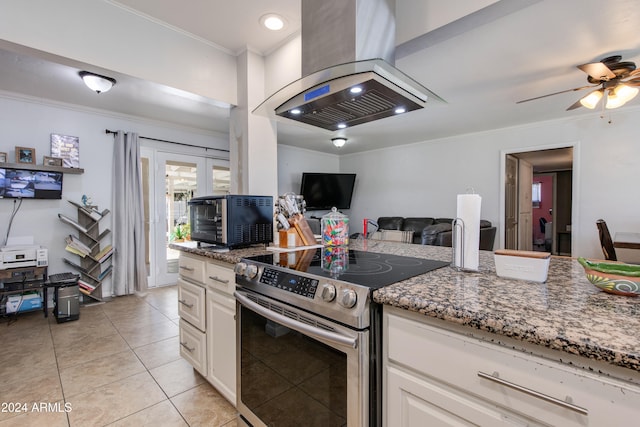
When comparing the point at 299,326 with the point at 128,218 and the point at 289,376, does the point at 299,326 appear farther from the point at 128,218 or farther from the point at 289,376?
the point at 128,218

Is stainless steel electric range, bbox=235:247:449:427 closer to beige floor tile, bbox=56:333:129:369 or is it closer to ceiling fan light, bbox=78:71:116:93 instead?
beige floor tile, bbox=56:333:129:369

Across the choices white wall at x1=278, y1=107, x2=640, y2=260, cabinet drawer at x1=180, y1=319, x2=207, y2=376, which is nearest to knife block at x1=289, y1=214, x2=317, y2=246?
cabinet drawer at x1=180, y1=319, x2=207, y2=376

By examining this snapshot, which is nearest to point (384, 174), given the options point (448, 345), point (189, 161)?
point (189, 161)

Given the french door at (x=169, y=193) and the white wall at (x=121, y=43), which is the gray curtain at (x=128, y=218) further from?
the white wall at (x=121, y=43)

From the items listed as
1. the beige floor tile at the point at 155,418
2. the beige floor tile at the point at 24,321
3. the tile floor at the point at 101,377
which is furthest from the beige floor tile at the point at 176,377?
the beige floor tile at the point at 24,321

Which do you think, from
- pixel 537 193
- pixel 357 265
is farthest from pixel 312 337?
pixel 537 193

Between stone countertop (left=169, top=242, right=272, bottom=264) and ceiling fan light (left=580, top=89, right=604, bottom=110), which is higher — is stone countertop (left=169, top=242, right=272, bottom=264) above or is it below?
below

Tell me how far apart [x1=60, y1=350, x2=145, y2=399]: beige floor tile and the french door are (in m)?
1.94

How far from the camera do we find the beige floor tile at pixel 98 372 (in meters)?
1.88

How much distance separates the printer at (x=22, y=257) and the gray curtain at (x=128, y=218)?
2.50ft

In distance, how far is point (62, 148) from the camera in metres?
3.48

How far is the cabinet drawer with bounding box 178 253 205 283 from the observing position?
1.81 metres

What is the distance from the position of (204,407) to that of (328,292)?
4.46 ft

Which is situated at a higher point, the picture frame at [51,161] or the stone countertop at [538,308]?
the picture frame at [51,161]
